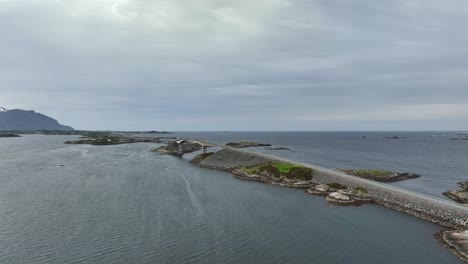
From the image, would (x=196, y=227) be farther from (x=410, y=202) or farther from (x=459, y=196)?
(x=459, y=196)

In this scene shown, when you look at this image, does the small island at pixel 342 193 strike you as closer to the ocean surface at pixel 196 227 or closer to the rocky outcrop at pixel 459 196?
the ocean surface at pixel 196 227

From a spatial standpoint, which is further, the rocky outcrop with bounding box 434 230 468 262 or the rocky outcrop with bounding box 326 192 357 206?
the rocky outcrop with bounding box 326 192 357 206

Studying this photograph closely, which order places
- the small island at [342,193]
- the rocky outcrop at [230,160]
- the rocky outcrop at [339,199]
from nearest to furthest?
the rocky outcrop at [339,199]
the small island at [342,193]
the rocky outcrop at [230,160]

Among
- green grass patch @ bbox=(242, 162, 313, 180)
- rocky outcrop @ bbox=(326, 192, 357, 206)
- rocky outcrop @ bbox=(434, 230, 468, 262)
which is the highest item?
green grass patch @ bbox=(242, 162, 313, 180)

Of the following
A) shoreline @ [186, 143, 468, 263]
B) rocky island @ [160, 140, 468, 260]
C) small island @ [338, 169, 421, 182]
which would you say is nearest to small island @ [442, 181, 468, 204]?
shoreline @ [186, 143, 468, 263]

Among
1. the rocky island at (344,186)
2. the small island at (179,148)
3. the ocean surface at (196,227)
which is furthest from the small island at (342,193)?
the small island at (179,148)

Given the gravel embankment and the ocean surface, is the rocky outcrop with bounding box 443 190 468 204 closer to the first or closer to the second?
the ocean surface

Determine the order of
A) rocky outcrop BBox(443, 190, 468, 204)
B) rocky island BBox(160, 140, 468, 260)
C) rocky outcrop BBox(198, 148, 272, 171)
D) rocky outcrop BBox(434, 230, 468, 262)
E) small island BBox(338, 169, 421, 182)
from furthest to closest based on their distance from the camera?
rocky outcrop BBox(198, 148, 272, 171) → small island BBox(338, 169, 421, 182) → rocky outcrop BBox(443, 190, 468, 204) → rocky island BBox(160, 140, 468, 260) → rocky outcrop BBox(434, 230, 468, 262)

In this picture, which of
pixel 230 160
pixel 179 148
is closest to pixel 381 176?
pixel 230 160

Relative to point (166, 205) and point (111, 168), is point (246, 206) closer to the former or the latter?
point (166, 205)
